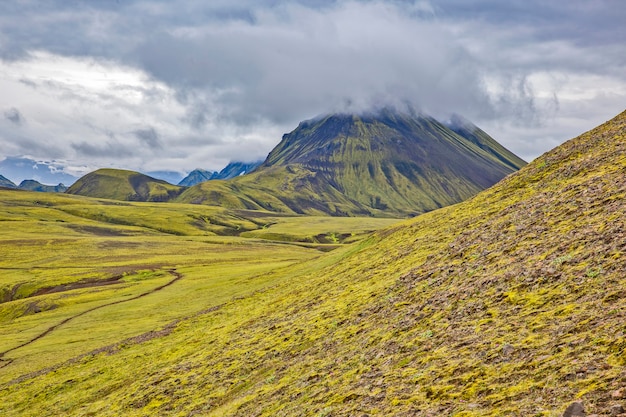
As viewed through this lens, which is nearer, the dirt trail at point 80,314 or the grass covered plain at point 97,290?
the dirt trail at point 80,314

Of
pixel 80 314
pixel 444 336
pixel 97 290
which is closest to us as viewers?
pixel 444 336

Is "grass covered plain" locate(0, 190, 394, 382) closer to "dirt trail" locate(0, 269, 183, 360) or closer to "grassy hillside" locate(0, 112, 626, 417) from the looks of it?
"dirt trail" locate(0, 269, 183, 360)

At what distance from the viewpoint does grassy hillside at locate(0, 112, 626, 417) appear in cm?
1406

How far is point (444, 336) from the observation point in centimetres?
1917

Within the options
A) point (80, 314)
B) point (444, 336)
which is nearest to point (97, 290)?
point (80, 314)

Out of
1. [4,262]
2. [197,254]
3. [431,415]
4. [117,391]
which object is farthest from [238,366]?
[4,262]

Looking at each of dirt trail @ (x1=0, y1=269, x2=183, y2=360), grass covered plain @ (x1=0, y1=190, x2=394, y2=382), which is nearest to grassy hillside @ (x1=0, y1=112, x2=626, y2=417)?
grass covered plain @ (x1=0, y1=190, x2=394, y2=382)

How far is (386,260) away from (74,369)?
3333 centimetres


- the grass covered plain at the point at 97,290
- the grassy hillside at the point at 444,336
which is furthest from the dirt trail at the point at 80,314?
the grassy hillside at the point at 444,336

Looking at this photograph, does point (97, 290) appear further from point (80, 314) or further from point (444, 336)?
point (444, 336)

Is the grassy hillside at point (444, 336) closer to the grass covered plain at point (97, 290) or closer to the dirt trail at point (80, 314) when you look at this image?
the grass covered plain at point (97, 290)

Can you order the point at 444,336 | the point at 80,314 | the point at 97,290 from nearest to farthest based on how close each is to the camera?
the point at 444,336 < the point at 80,314 < the point at 97,290

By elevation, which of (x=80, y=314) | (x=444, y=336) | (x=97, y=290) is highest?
(x=444, y=336)

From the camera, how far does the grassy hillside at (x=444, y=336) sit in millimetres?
14062
